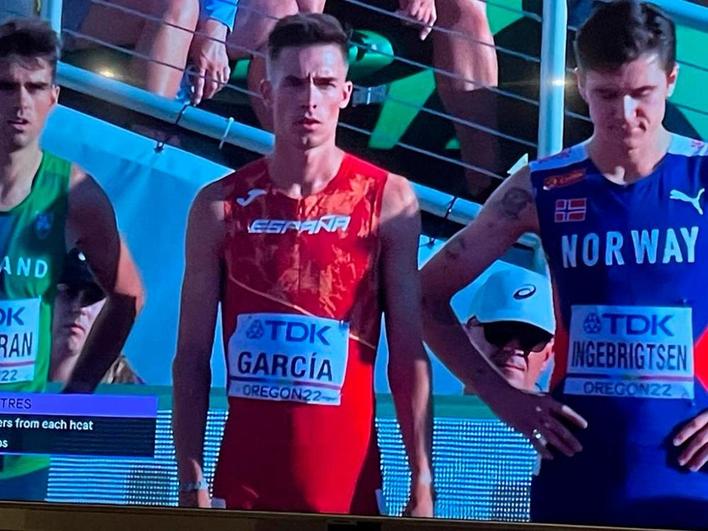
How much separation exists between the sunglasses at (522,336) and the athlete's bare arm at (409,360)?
18 cm

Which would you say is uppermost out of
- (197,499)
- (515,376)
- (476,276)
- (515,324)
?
(476,276)

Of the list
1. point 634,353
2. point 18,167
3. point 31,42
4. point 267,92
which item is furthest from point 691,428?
point 31,42

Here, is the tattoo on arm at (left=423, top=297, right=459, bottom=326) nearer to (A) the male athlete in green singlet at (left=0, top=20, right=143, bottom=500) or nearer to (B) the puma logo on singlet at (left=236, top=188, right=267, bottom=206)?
(B) the puma logo on singlet at (left=236, top=188, right=267, bottom=206)

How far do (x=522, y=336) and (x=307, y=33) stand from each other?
2.91 ft

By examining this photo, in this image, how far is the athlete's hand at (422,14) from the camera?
234 cm

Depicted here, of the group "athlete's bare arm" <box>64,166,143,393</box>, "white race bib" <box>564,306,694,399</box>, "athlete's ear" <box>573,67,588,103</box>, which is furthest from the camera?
"athlete's bare arm" <box>64,166,143,393</box>

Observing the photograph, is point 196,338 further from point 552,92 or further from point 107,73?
point 552,92

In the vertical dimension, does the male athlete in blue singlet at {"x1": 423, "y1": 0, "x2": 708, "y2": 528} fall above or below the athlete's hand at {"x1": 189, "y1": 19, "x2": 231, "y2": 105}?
below

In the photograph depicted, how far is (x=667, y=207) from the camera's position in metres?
2.22

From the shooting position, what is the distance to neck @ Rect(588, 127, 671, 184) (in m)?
2.25

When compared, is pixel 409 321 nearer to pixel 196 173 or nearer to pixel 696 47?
pixel 196 173

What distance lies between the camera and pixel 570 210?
2.26m

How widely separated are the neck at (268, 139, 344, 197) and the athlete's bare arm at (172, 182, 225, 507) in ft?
0.52

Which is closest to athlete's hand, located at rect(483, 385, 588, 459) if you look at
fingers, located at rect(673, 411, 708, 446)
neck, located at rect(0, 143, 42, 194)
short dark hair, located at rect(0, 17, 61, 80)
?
fingers, located at rect(673, 411, 708, 446)
